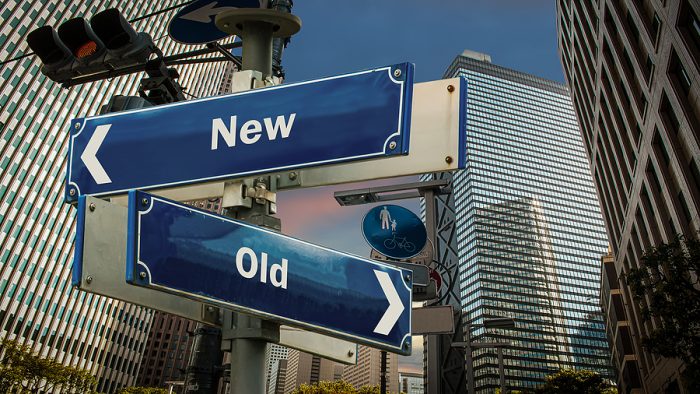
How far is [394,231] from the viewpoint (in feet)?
26.7

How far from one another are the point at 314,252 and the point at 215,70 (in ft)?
386

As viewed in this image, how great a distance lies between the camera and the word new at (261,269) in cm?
209

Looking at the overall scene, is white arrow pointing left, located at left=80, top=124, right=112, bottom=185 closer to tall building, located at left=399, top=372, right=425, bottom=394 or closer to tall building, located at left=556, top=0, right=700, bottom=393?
tall building, located at left=556, top=0, right=700, bottom=393

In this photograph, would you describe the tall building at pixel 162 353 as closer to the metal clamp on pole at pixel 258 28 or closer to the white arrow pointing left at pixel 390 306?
the metal clamp on pole at pixel 258 28

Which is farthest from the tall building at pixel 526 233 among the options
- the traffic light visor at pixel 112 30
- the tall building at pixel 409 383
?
the traffic light visor at pixel 112 30

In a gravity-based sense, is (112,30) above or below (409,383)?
below

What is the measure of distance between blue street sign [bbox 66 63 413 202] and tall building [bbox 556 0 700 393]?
22.2 meters

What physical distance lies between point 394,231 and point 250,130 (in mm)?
5859

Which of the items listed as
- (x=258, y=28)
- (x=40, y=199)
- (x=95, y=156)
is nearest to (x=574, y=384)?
(x=258, y=28)

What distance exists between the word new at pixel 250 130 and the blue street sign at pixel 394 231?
5.69m

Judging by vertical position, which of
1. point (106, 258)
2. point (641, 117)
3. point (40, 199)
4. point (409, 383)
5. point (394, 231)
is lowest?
point (106, 258)

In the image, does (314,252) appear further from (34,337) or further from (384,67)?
(34,337)

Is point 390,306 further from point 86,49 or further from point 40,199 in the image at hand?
point 40,199

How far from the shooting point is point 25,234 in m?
63.1
